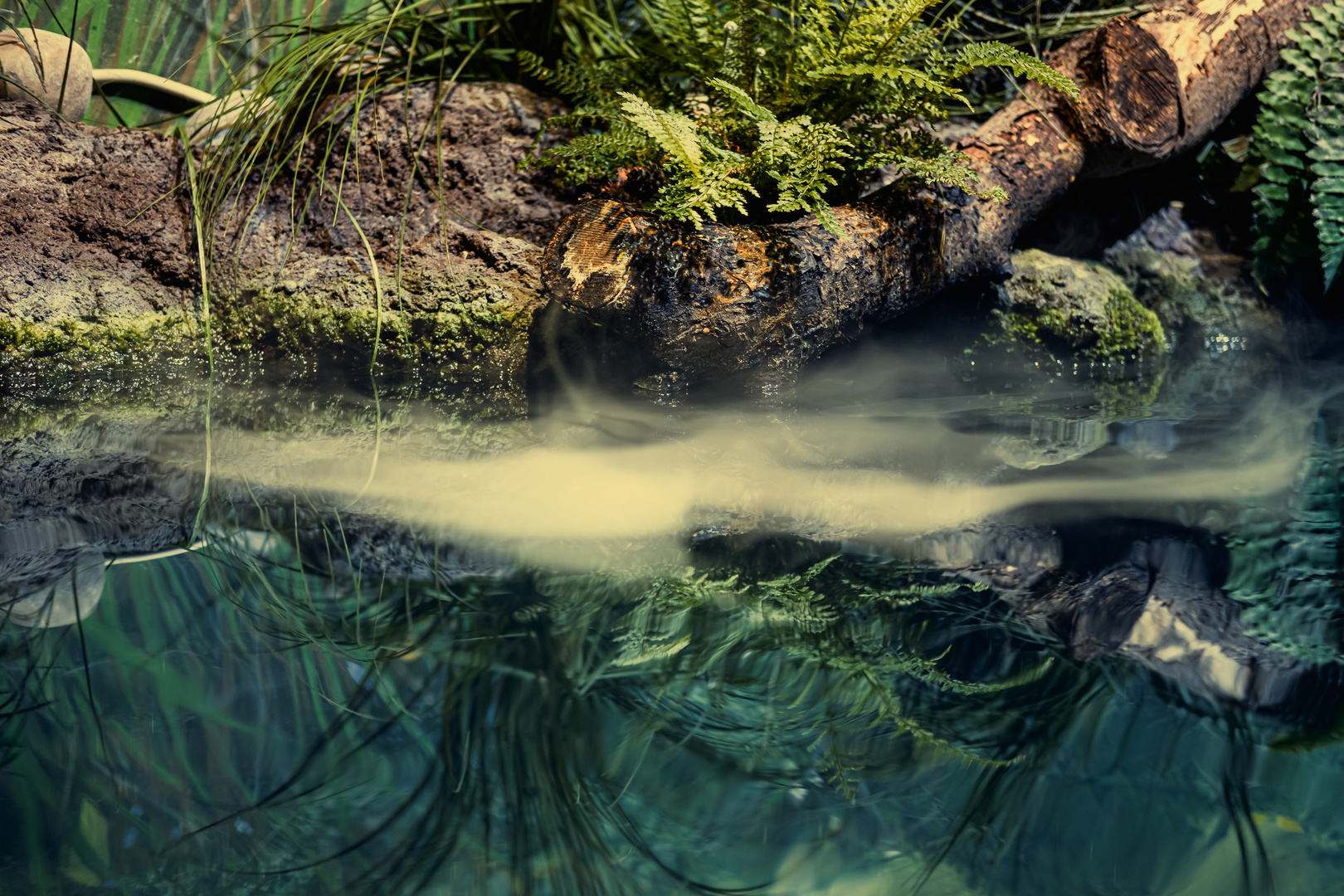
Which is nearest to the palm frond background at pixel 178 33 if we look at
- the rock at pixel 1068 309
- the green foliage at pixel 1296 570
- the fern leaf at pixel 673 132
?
the fern leaf at pixel 673 132

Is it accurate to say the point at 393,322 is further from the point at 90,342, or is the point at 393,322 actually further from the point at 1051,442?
the point at 1051,442

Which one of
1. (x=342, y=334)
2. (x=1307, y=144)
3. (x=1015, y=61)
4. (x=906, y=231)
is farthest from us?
(x=1307, y=144)

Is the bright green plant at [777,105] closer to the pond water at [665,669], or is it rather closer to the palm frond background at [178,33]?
the pond water at [665,669]

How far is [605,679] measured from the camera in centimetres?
124

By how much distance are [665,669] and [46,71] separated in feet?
11.9

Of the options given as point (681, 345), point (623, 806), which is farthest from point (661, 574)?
point (681, 345)

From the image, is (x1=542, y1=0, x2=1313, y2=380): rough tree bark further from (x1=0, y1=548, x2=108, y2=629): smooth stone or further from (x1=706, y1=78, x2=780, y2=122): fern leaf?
(x1=0, y1=548, x2=108, y2=629): smooth stone

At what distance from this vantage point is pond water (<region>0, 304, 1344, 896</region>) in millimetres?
981

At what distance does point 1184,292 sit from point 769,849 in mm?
3551

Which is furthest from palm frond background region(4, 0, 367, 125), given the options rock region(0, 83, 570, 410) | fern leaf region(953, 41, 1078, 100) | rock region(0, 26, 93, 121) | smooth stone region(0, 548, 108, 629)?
smooth stone region(0, 548, 108, 629)

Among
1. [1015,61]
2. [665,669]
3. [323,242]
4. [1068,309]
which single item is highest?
[1015,61]

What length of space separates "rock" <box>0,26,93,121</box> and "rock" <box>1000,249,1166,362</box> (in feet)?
12.8

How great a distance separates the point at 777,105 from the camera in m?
2.74

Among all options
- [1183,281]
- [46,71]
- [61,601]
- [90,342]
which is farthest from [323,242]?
[1183,281]
